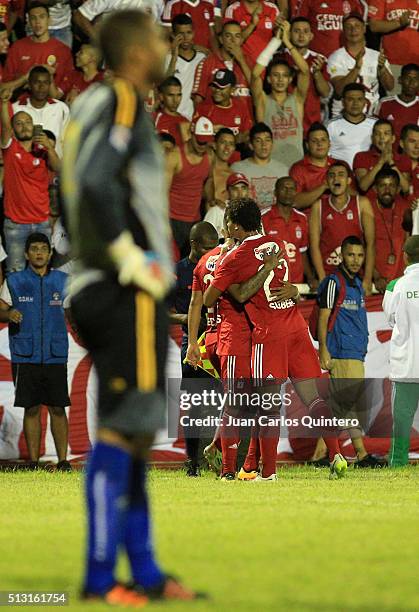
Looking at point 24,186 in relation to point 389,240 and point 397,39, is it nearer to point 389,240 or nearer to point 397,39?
point 389,240

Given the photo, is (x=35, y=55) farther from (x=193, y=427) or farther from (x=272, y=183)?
(x=193, y=427)

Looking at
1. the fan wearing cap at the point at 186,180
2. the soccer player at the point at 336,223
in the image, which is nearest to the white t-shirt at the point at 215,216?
the fan wearing cap at the point at 186,180

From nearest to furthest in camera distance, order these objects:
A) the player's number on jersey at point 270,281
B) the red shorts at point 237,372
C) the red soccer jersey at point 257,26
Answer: the player's number on jersey at point 270,281 → the red shorts at point 237,372 → the red soccer jersey at point 257,26

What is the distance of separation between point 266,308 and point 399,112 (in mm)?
7034

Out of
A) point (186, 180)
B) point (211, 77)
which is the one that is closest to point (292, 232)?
point (186, 180)

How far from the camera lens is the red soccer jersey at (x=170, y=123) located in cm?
1655

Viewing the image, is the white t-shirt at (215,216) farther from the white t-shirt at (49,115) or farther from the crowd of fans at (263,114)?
the white t-shirt at (49,115)

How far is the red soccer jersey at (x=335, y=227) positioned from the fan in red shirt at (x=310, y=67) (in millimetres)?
2137

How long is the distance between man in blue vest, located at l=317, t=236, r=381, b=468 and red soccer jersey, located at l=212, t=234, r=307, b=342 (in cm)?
210

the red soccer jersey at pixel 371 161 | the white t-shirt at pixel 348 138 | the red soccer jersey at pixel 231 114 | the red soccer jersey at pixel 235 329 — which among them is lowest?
the red soccer jersey at pixel 235 329

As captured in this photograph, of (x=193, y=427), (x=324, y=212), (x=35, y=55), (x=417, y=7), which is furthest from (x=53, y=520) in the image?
(x=417, y=7)

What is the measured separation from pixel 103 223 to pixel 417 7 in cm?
1536

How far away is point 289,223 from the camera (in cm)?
1566

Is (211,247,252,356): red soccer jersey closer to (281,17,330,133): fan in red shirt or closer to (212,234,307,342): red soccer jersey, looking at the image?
(212,234,307,342): red soccer jersey
